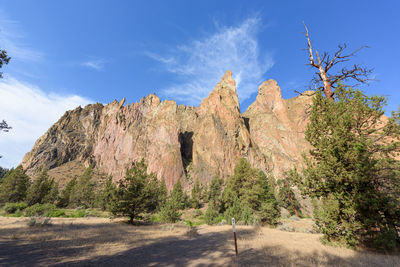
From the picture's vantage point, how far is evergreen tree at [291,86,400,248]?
7.33m

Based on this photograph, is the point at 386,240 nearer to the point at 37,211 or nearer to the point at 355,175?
the point at 355,175

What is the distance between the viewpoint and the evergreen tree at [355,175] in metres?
7.33

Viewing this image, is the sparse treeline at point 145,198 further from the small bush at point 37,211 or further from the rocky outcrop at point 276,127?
the rocky outcrop at point 276,127

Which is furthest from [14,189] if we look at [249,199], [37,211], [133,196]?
[249,199]

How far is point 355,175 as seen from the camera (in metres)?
7.66

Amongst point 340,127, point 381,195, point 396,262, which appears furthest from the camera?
point 340,127

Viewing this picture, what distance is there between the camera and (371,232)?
7418 millimetres

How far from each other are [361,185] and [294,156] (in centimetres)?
9080

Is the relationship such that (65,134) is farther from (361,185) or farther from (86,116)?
(361,185)

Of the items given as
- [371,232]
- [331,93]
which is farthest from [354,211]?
[331,93]

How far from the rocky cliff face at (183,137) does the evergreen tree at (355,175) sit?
67249 mm

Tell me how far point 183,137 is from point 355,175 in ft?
292

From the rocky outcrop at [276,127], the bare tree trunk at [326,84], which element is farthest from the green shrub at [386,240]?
the rocky outcrop at [276,127]

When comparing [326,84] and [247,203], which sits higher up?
[326,84]
